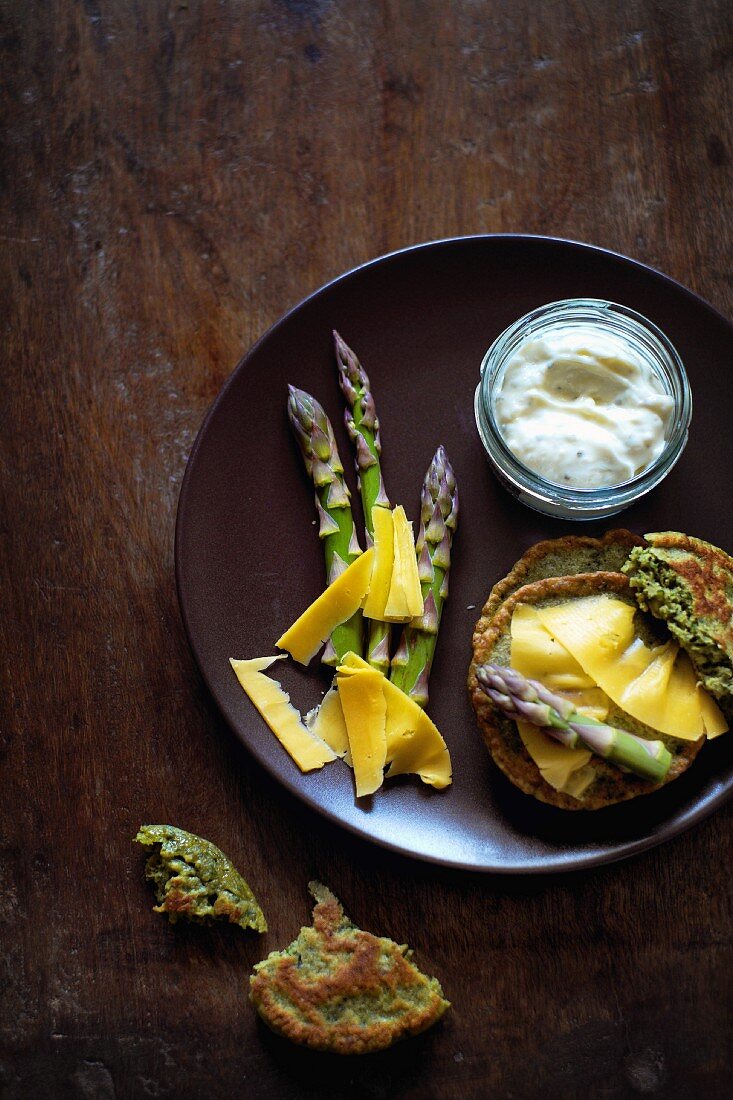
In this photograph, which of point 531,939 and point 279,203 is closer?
point 531,939

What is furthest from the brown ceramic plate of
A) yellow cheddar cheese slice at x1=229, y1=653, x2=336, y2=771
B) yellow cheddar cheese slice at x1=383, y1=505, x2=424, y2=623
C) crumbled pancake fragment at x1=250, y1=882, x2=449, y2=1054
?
crumbled pancake fragment at x1=250, y1=882, x2=449, y2=1054

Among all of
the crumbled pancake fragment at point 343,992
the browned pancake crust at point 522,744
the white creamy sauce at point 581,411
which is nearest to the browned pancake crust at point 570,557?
the browned pancake crust at point 522,744

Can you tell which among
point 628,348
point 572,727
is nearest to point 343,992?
point 572,727

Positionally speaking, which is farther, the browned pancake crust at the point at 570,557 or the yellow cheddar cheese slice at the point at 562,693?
the browned pancake crust at the point at 570,557

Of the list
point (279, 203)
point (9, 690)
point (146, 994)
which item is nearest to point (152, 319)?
point (279, 203)

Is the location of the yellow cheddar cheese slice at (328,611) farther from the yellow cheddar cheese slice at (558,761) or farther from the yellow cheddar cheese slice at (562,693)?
the yellow cheddar cheese slice at (558,761)

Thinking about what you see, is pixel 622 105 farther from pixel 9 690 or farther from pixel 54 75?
pixel 9 690
